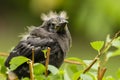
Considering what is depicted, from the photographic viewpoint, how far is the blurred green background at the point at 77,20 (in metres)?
5.91

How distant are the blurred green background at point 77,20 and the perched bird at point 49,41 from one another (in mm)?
3451

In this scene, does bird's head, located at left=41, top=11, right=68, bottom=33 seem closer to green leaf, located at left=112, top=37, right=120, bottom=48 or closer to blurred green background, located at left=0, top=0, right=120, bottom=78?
green leaf, located at left=112, top=37, right=120, bottom=48

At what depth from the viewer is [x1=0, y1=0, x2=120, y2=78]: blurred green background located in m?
5.91

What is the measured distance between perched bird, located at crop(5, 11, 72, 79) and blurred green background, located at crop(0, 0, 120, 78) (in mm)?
3451

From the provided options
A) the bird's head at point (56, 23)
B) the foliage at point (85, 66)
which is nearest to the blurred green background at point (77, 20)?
the bird's head at point (56, 23)

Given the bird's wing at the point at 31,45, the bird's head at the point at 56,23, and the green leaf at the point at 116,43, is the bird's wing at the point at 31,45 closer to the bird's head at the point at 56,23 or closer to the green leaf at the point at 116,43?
the bird's head at the point at 56,23

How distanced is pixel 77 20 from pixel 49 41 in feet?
14.4

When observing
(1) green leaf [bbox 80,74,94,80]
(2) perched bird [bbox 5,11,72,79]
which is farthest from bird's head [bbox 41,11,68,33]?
(1) green leaf [bbox 80,74,94,80]

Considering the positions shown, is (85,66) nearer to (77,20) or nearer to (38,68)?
(38,68)

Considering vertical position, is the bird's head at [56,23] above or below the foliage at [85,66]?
above

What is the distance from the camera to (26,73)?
5.96ft

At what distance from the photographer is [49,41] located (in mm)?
1968

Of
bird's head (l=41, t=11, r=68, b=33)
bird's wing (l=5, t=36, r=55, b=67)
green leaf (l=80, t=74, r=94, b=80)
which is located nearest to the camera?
green leaf (l=80, t=74, r=94, b=80)

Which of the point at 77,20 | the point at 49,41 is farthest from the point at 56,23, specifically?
the point at 77,20
